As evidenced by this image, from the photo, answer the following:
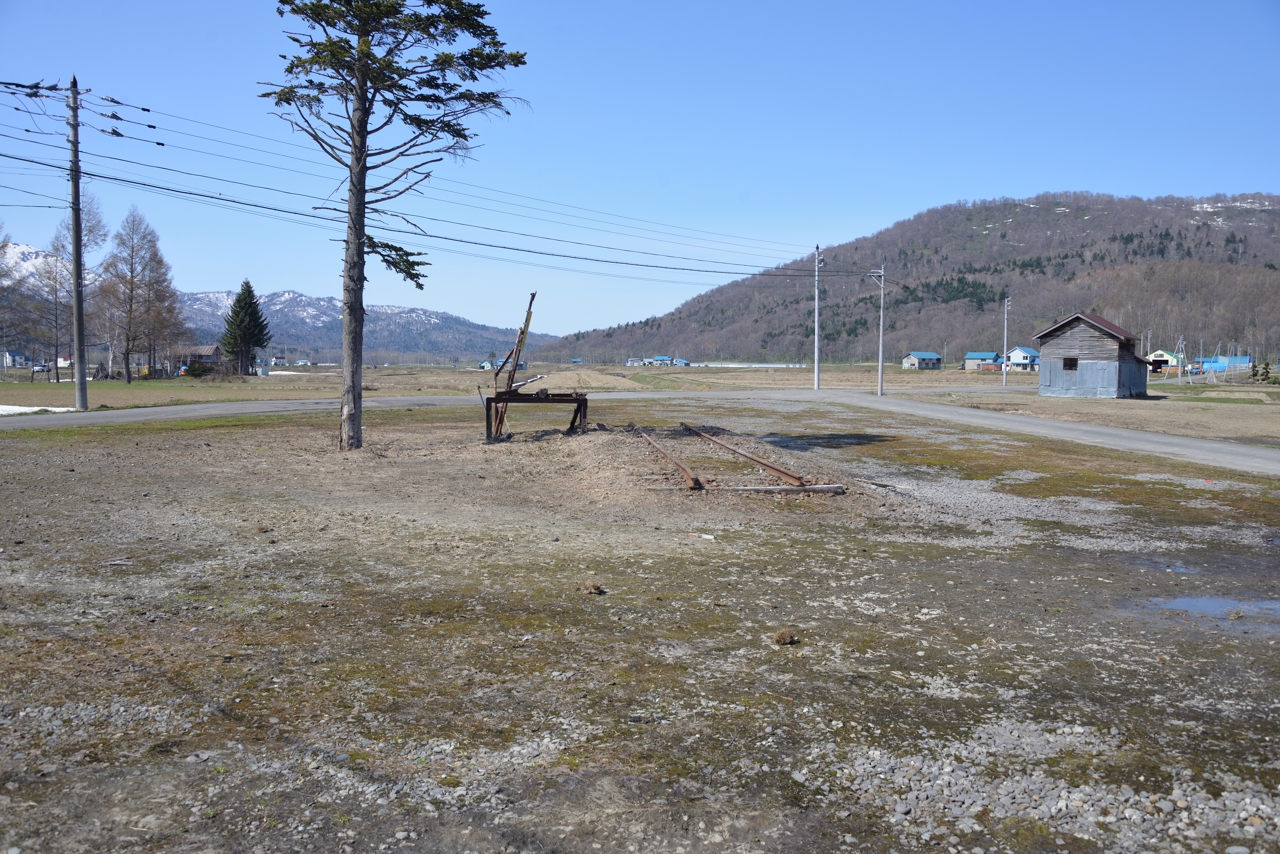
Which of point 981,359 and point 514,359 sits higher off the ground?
point 981,359

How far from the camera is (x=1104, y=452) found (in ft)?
64.7

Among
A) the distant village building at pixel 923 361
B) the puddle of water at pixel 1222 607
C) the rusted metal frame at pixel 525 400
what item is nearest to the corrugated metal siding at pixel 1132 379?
the rusted metal frame at pixel 525 400

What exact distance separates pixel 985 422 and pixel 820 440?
10401 mm

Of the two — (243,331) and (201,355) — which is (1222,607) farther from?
(201,355)

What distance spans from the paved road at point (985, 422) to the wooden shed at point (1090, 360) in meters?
16.3

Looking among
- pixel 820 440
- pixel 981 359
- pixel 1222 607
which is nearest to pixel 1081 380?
pixel 820 440

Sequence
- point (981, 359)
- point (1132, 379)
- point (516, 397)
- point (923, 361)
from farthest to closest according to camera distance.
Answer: point (923, 361), point (981, 359), point (1132, 379), point (516, 397)

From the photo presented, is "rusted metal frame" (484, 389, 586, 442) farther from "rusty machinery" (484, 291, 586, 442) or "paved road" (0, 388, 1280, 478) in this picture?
"paved road" (0, 388, 1280, 478)

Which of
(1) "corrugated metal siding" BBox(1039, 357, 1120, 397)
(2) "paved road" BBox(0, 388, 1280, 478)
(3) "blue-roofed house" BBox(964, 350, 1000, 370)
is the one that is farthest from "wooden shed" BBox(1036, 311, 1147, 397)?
(3) "blue-roofed house" BBox(964, 350, 1000, 370)

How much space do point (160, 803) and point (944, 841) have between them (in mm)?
3272

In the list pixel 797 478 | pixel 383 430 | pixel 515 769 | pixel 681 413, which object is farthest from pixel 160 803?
pixel 681 413

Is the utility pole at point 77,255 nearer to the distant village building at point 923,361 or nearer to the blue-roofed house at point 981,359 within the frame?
the blue-roofed house at point 981,359

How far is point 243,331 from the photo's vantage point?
90.7 metres

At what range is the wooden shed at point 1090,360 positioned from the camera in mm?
50375
